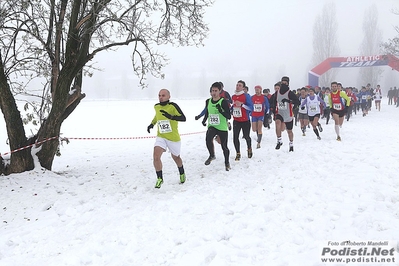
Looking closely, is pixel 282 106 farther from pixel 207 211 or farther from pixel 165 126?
pixel 207 211

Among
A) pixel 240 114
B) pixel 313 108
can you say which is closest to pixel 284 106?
pixel 240 114

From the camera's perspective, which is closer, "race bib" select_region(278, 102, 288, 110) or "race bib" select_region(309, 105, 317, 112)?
"race bib" select_region(278, 102, 288, 110)

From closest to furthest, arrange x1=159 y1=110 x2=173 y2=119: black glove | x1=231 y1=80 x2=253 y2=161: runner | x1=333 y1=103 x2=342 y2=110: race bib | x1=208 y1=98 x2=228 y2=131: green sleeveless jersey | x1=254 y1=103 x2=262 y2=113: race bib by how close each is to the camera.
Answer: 1. x1=159 y1=110 x2=173 y2=119: black glove
2. x1=208 y1=98 x2=228 y2=131: green sleeveless jersey
3. x1=231 y1=80 x2=253 y2=161: runner
4. x1=254 y1=103 x2=262 y2=113: race bib
5. x1=333 y1=103 x2=342 y2=110: race bib

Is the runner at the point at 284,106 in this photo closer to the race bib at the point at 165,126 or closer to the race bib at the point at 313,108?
the race bib at the point at 313,108

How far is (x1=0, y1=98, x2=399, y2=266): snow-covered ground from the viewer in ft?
11.9

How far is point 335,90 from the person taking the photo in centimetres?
950

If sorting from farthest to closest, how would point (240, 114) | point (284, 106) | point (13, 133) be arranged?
point (284, 106) → point (240, 114) → point (13, 133)

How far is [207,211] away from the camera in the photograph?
4672mm

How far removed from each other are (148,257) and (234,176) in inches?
124

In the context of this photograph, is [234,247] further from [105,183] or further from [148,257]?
[105,183]

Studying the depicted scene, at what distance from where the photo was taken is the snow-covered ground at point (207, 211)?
11.9 ft

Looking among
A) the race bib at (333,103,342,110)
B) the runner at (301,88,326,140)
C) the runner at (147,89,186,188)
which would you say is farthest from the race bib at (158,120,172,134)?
the race bib at (333,103,342,110)

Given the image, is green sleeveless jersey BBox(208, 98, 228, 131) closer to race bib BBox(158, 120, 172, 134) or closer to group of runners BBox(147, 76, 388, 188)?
group of runners BBox(147, 76, 388, 188)

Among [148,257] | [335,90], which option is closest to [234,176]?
[148,257]
